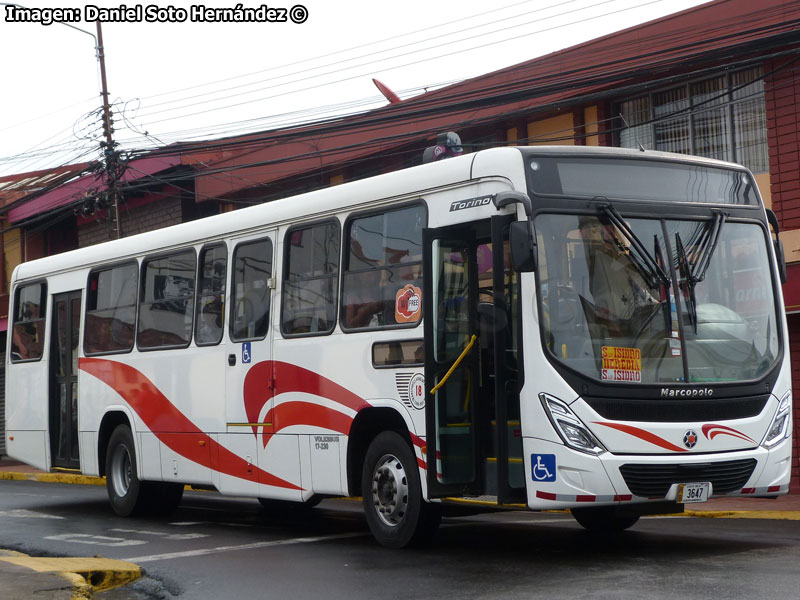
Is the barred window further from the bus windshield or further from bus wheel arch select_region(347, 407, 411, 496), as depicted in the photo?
bus wheel arch select_region(347, 407, 411, 496)

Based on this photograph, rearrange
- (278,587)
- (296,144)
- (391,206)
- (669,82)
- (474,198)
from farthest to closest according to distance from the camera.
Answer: (296,144)
(669,82)
(391,206)
(474,198)
(278,587)

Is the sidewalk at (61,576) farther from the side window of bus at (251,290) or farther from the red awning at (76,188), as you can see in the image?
the red awning at (76,188)

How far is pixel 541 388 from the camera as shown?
8.25m

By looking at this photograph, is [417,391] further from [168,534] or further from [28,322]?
[28,322]

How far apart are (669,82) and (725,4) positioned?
1377 mm

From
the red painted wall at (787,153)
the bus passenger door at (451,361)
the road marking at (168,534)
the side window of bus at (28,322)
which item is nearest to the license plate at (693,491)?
the bus passenger door at (451,361)

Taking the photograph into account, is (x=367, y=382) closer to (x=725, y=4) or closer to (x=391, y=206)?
(x=391, y=206)

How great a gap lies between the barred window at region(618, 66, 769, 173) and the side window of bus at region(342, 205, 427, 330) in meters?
7.39

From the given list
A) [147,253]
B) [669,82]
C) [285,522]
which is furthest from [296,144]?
[285,522]

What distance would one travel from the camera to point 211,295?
12195 millimetres

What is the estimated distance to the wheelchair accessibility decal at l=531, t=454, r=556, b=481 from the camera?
8.16m

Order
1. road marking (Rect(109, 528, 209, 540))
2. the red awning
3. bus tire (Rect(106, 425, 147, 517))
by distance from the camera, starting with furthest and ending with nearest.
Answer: the red awning → bus tire (Rect(106, 425, 147, 517)) → road marking (Rect(109, 528, 209, 540))

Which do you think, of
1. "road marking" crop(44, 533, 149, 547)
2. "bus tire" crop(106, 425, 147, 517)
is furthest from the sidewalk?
→ "bus tire" crop(106, 425, 147, 517)

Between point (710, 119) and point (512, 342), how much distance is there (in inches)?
392
